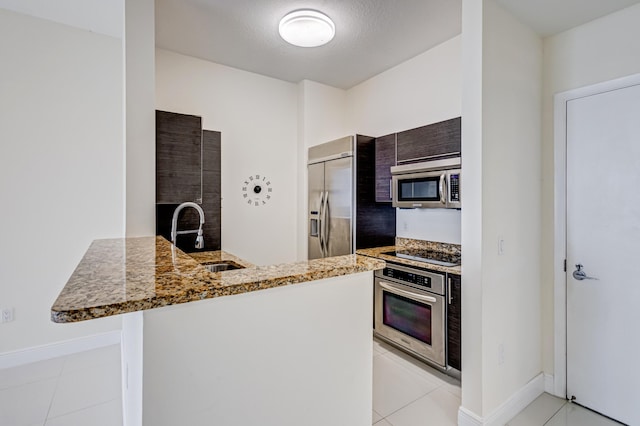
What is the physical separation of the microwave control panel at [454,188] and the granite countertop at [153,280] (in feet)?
4.98

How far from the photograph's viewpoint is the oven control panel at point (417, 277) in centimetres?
245

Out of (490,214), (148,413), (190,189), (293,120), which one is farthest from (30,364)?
(490,214)

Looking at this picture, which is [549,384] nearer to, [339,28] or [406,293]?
[406,293]

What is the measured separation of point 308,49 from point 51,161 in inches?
104

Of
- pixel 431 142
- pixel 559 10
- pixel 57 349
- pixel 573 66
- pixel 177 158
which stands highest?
pixel 559 10

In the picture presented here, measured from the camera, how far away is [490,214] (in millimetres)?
1983

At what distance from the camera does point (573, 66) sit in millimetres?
2307

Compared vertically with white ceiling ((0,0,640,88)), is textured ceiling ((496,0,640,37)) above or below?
below

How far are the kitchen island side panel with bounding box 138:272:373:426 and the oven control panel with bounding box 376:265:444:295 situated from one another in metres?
1.30

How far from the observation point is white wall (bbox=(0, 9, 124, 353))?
8.70ft

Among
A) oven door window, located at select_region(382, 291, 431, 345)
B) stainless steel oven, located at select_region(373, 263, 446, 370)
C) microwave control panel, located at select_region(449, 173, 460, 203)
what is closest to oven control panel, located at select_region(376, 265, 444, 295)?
stainless steel oven, located at select_region(373, 263, 446, 370)

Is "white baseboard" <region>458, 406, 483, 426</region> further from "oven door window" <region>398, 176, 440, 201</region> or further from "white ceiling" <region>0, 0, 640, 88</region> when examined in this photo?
"white ceiling" <region>0, 0, 640, 88</region>

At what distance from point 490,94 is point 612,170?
1074mm

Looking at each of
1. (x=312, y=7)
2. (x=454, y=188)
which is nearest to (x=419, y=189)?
(x=454, y=188)
